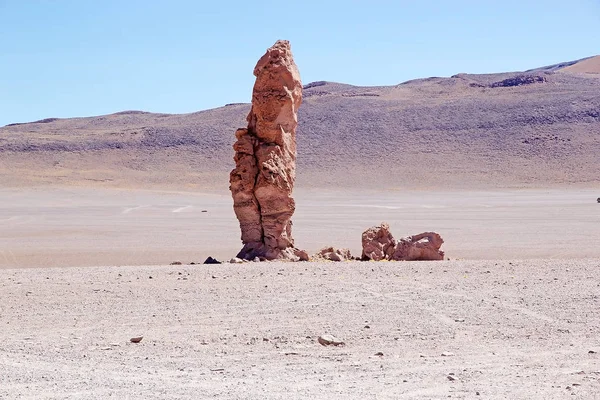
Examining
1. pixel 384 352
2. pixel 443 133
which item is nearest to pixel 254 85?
pixel 384 352

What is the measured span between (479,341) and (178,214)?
29.5 meters

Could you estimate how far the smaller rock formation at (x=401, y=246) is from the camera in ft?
50.2

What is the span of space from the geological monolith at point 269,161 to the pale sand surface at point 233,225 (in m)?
3.43

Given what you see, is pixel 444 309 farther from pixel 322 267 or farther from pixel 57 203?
pixel 57 203

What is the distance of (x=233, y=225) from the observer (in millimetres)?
30062

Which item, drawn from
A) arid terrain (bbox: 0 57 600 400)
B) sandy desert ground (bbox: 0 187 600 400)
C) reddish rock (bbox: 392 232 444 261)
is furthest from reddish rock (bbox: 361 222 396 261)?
sandy desert ground (bbox: 0 187 600 400)

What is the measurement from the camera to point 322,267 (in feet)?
41.8

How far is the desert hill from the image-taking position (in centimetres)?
6444

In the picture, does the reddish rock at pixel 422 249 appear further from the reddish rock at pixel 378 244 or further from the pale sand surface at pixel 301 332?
the pale sand surface at pixel 301 332

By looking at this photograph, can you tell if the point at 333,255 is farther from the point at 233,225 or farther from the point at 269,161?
the point at 233,225

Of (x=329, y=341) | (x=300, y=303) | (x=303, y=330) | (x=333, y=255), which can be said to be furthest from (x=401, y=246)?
(x=329, y=341)

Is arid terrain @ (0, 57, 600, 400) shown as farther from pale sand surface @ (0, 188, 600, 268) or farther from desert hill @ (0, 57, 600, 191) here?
desert hill @ (0, 57, 600, 191)

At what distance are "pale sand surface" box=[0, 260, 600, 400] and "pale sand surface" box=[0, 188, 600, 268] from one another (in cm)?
665

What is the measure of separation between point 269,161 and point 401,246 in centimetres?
275
